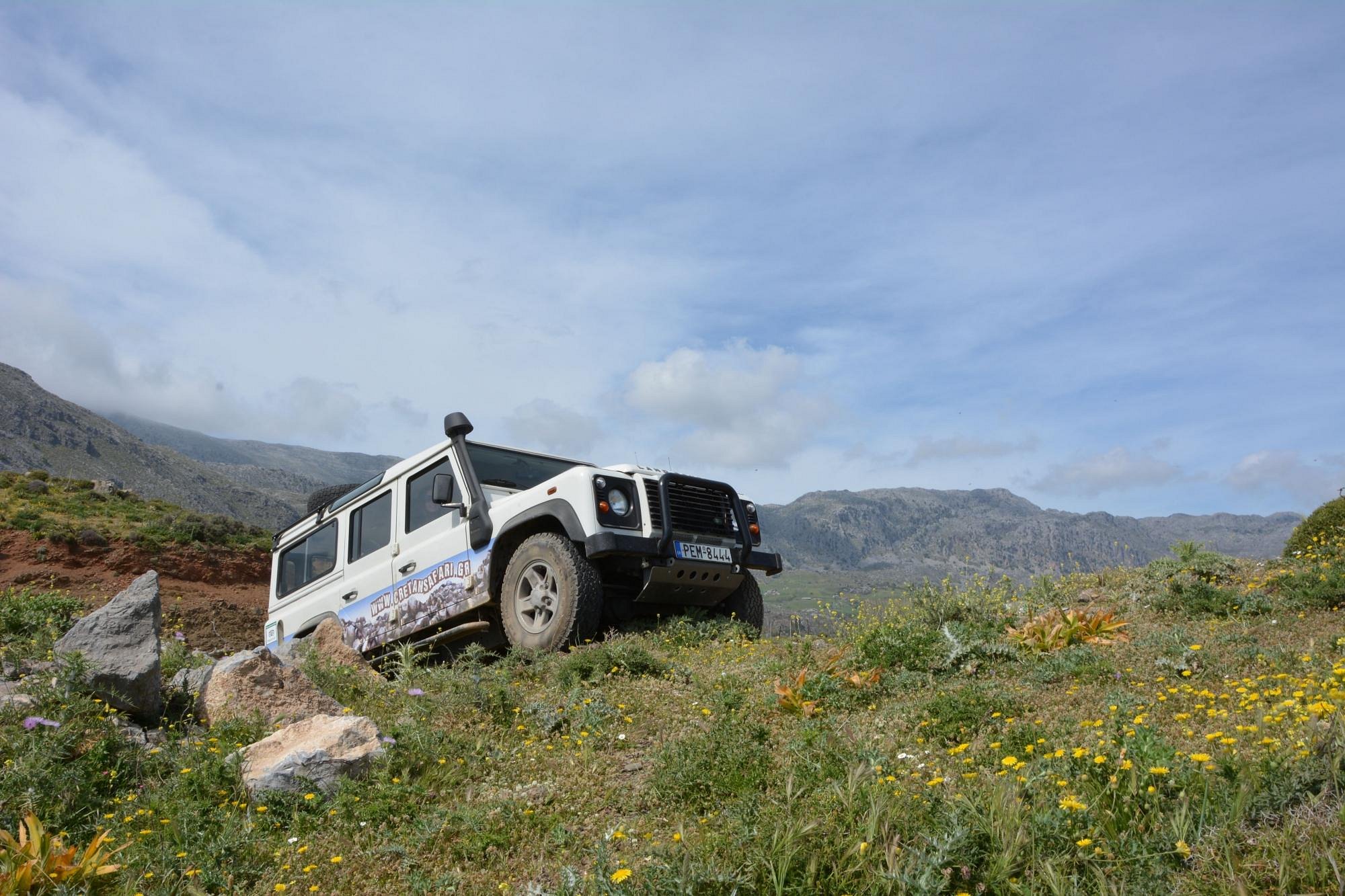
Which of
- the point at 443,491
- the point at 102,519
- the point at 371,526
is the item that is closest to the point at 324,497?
the point at 371,526

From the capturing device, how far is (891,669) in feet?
20.2

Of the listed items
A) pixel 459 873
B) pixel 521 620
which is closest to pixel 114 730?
pixel 459 873

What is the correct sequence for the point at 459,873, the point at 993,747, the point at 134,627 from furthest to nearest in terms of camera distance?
1. the point at 134,627
2. the point at 993,747
3. the point at 459,873

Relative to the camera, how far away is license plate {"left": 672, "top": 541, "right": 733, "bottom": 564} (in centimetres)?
776

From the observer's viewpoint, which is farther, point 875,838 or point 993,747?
point 993,747

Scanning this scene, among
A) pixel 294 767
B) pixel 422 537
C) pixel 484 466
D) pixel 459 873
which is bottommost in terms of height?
pixel 459 873

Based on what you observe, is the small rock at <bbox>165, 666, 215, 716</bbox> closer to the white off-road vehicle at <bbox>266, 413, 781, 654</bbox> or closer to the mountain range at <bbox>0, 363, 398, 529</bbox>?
the white off-road vehicle at <bbox>266, 413, 781, 654</bbox>

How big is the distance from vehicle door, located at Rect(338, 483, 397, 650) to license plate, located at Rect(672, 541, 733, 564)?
3.18m

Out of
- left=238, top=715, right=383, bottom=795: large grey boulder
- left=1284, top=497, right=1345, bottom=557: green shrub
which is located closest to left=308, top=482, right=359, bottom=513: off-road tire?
left=238, top=715, right=383, bottom=795: large grey boulder

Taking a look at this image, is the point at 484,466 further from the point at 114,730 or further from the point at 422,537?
the point at 114,730

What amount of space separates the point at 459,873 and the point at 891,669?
3504 mm

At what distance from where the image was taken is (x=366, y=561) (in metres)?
9.52

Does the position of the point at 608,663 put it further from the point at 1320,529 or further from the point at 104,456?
the point at 104,456

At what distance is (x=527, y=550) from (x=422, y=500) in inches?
73.3
